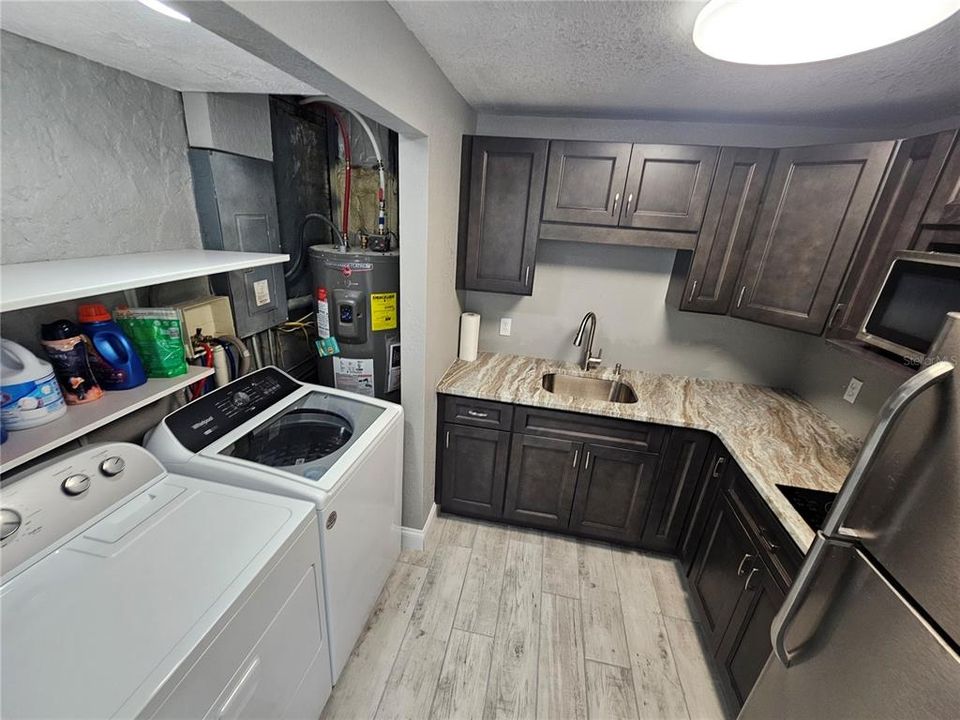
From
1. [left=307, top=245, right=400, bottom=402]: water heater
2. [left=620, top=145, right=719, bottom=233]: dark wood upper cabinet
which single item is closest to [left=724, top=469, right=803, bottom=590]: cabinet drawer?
[left=620, top=145, right=719, bottom=233]: dark wood upper cabinet

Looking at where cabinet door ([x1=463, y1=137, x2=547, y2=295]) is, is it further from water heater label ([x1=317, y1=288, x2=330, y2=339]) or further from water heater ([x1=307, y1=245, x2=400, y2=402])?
water heater label ([x1=317, y1=288, x2=330, y2=339])

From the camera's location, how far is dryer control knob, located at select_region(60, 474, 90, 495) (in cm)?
94

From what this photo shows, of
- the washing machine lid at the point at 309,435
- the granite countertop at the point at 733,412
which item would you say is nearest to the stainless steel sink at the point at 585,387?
the granite countertop at the point at 733,412

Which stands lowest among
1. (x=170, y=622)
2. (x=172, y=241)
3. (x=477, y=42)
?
(x=170, y=622)

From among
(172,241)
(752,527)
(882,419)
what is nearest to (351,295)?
(172,241)

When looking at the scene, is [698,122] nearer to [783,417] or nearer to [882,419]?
[783,417]

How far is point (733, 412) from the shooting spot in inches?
73.9

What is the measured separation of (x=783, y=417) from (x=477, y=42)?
2.07 metres

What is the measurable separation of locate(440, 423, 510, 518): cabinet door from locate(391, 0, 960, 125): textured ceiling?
1.57 metres

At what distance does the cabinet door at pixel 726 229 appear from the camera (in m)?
1.67

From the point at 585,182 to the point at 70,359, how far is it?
1.95 metres

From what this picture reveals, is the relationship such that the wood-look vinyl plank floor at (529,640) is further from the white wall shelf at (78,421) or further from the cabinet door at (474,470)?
the white wall shelf at (78,421)

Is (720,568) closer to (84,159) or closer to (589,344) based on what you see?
(589,344)

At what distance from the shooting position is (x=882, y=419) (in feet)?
2.35
